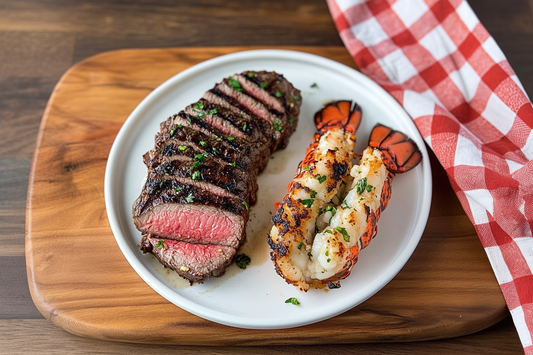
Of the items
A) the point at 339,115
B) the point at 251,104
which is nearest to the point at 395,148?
the point at 339,115

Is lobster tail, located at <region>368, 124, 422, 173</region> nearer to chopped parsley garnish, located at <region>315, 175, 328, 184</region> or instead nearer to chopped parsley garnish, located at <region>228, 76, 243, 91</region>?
chopped parsley garnish, located at <region>315, 175, 328, 184</region>

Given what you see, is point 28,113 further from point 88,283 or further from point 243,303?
point 243,303

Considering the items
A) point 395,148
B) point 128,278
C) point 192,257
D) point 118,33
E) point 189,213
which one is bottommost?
point 128,278

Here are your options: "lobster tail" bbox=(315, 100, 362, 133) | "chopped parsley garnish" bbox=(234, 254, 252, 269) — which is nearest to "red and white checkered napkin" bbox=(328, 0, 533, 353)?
"lobster tail" bbox=(315, 100, 362, 133)

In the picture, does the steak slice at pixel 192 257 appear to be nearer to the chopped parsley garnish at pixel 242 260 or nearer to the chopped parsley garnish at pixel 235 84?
the chopped parsley garnish at pixel 242 260

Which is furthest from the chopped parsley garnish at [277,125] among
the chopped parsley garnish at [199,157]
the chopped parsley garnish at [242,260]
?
the chopped parsley garnish at [242,260]

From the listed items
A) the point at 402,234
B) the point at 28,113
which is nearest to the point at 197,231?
the point at 402,234

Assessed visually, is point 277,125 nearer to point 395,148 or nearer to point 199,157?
point 199,157
